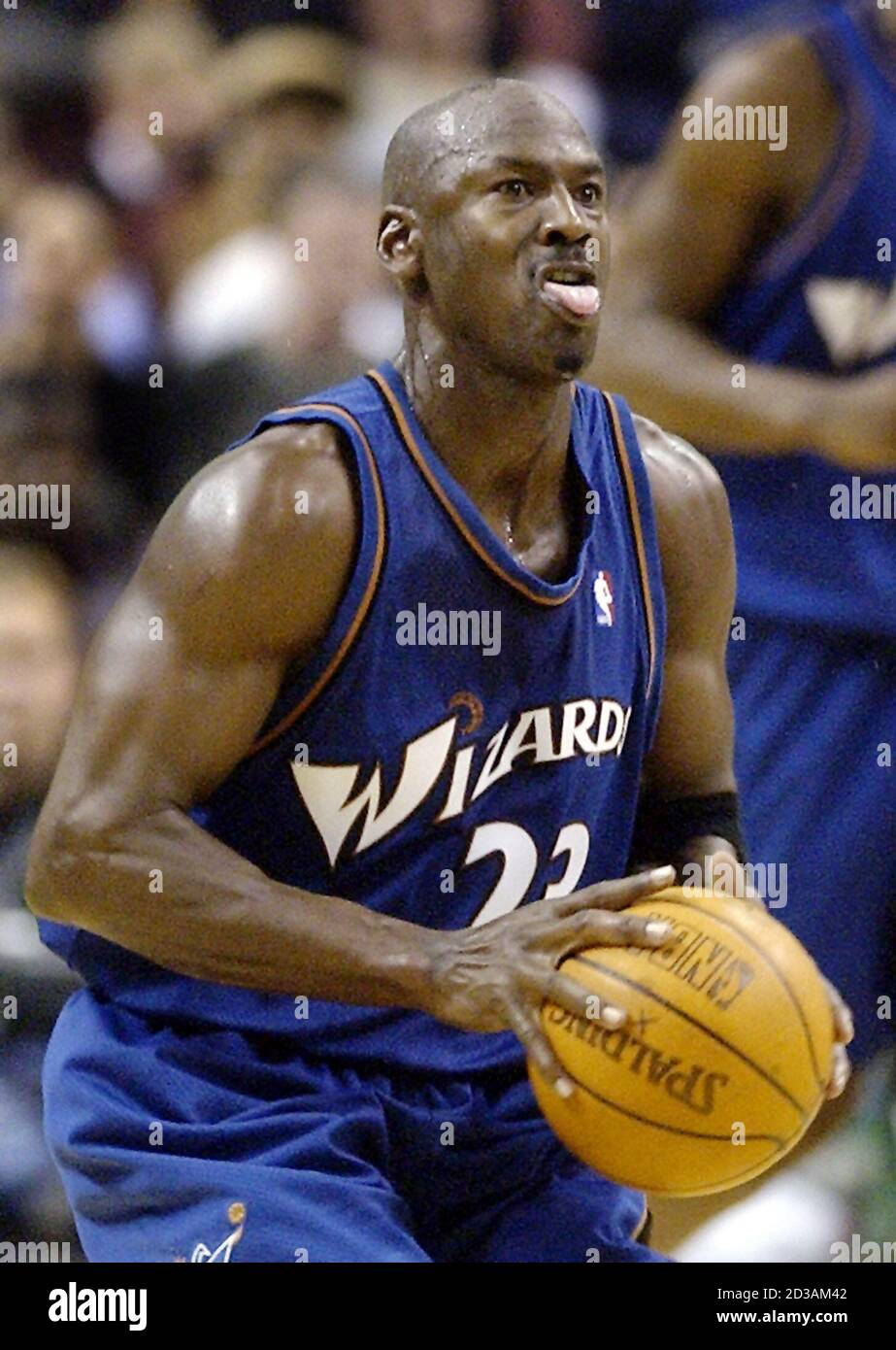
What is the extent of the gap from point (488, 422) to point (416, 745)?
0.41m

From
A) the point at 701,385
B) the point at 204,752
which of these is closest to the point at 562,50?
the point at 701,385

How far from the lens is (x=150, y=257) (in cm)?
496

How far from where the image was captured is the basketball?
251 cm

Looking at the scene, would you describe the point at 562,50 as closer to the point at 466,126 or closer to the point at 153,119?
the point at 153,119

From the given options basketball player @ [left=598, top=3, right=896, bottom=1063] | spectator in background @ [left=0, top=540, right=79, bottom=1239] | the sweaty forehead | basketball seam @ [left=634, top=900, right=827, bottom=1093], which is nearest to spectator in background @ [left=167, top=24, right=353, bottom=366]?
spectator in background @ [left=0, top=540, right=79, bottom=1239]

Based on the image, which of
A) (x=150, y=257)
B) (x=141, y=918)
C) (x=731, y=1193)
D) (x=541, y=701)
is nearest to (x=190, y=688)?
(x=141, y=918)

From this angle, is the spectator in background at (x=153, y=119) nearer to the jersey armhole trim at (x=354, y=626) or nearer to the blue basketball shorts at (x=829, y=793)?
the blue basketball shorts at (x=829, y=793)

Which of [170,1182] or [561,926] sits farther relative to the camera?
[170,1182]

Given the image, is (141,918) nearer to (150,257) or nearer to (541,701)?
(541,701)

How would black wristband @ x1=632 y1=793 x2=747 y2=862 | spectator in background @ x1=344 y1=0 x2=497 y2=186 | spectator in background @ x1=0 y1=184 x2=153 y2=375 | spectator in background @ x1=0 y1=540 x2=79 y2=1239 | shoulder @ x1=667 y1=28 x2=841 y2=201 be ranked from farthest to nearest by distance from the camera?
spectator in background @ x1=344 y1=0 x2=497 y2=186 → spectator in background @ x1=0 y1=184 x2=153 y2=375 → spectator in background @ x1=0 y1=540 x2=79 y2=1239 → shoulder @ x1=667 y1=28 x2=841 y2=201 → black wristband @ x1=632 y1=793 x2=747 y2=862

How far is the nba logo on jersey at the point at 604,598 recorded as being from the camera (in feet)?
9.61

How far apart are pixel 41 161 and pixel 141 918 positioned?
277 centimetres

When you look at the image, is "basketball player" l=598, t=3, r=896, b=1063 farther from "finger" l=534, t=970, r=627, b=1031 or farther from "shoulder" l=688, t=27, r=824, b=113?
"finger" l=534, t=970, r=627, b=1031

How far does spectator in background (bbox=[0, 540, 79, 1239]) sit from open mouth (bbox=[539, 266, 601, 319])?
181cm
